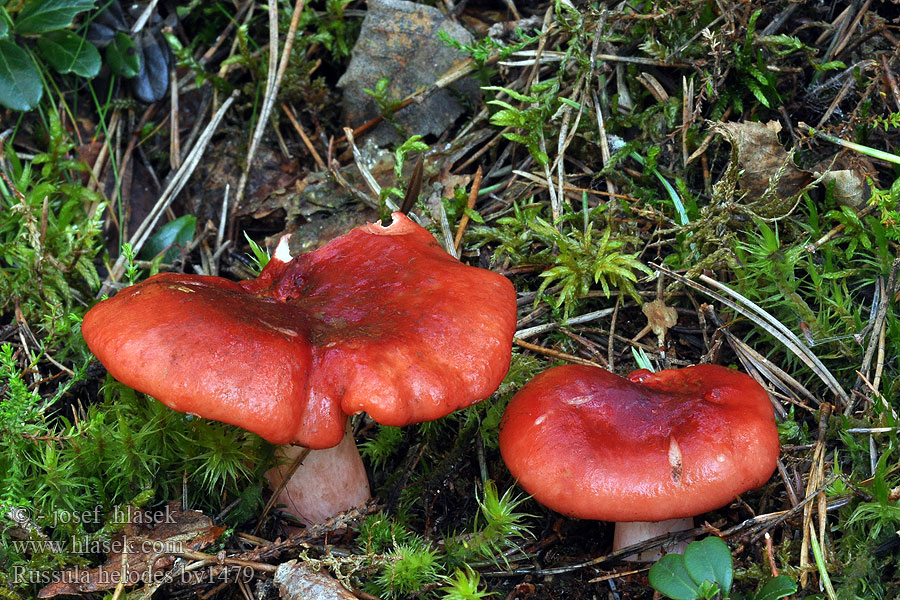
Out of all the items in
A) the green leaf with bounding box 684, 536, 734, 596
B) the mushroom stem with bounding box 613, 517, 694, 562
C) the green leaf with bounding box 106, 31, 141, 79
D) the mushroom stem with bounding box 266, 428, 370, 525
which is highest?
the green leaf with bounding box 106, 31, 141, 79

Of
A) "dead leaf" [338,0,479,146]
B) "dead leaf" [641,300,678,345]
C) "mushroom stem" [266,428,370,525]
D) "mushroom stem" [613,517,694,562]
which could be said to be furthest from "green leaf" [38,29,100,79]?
"mushroom stem" [613,517,694,562]

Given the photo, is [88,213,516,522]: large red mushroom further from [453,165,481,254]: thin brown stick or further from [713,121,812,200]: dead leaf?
[713,121,812,200]: dead leaf

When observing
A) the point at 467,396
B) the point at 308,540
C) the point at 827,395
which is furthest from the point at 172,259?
the point at 827,395

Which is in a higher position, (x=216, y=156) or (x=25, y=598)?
(x=216, y=156)

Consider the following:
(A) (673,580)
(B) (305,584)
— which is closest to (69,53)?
(B) (305,584)

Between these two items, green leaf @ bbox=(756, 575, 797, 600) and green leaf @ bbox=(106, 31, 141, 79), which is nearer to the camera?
green leaf @ bbox=(756, 575, 797, 600)

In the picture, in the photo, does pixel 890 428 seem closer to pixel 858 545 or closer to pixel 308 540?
pixel 858 545
